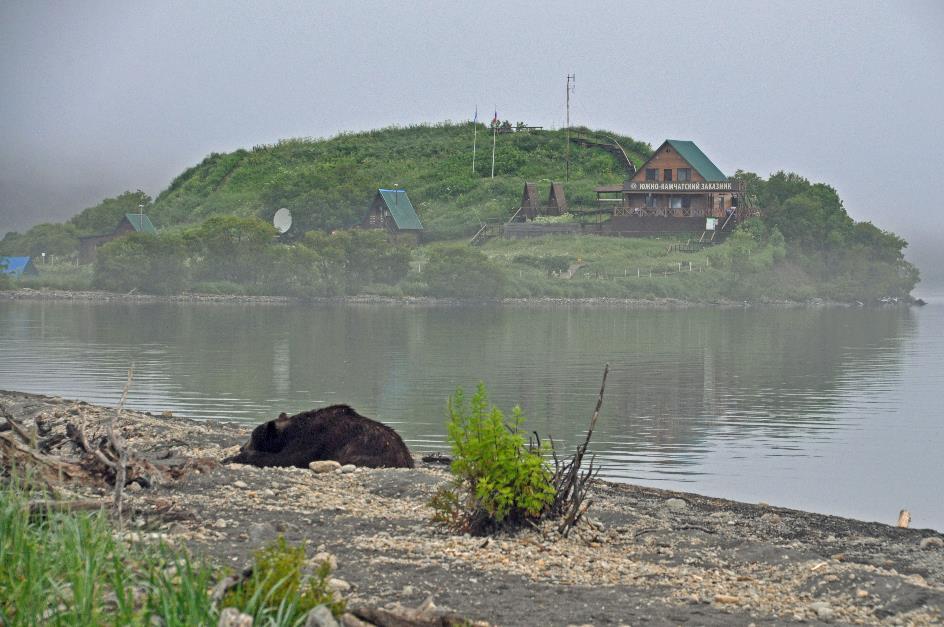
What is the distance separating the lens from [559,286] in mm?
93000

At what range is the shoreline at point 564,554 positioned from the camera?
324 inches

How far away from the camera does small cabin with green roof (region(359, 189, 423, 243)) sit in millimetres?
107125

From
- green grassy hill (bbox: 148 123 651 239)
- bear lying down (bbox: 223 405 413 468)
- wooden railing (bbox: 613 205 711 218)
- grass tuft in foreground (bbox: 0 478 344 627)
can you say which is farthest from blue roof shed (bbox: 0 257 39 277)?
grass tuft in foreground (bbox: 0 478 344 627)

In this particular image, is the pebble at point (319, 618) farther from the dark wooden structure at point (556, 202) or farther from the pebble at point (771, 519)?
the dark wooden structure at point (556, 202)

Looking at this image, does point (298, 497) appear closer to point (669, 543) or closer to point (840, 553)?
point (669, 543)

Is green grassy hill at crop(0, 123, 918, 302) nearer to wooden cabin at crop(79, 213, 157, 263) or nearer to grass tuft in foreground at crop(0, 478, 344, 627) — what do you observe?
wooden cabin at crop(79, 213, 157, 263)

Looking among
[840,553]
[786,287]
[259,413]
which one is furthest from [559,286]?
[840,553]

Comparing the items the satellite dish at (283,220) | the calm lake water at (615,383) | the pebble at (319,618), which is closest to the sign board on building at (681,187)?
the satellite dish at (283,220)

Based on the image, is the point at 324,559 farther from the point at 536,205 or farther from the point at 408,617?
the point at 536,205

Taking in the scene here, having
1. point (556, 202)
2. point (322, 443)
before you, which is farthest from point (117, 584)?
point (556, 202)

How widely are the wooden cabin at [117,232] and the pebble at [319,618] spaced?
109 metres

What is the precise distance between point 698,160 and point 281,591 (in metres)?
103

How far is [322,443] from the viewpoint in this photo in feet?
46.3

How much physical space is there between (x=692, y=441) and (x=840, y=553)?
A: 12792mm
